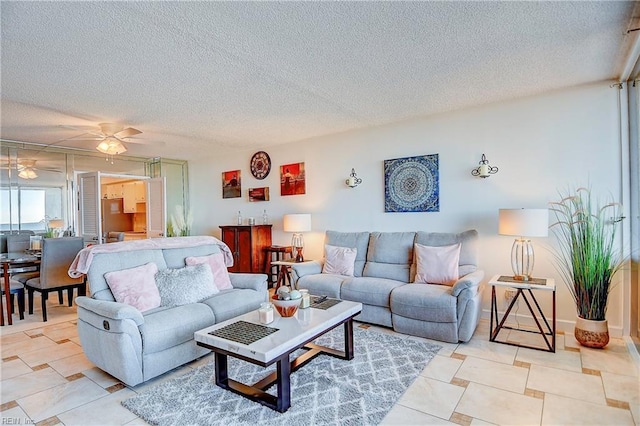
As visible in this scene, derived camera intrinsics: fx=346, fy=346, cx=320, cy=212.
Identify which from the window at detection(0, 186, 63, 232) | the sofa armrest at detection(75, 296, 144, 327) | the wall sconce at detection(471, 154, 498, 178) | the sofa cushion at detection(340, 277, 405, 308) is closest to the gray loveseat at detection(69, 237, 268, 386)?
the sofa armrest at detection(75, 296, 144, 327)

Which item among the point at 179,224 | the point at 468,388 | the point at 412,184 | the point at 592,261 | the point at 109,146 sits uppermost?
the point at 109,146

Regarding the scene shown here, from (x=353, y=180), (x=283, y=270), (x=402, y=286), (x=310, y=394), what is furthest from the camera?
(x=283, y=270)

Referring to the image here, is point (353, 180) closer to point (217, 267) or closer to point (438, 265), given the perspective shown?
point (438, 265)

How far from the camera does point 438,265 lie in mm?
3602

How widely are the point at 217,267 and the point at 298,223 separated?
59.3 inches

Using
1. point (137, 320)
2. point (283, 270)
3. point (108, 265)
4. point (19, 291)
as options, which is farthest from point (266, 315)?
point (19, 291)

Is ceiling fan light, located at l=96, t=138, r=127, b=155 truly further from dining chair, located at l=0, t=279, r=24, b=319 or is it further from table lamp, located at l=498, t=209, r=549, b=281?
table lamp, located at l=498, t=209, r=549, b=281

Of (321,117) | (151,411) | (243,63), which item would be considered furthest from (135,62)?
(151,411)

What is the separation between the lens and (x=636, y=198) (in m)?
3.07

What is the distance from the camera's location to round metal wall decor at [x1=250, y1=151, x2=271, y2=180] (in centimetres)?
581

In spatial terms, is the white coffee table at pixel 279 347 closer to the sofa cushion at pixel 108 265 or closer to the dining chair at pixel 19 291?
the sofa cushion at pixel 108 265

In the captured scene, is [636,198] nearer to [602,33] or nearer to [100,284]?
[602,33]

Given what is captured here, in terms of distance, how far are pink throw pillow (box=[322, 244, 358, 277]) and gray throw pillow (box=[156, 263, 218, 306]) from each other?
1480mm

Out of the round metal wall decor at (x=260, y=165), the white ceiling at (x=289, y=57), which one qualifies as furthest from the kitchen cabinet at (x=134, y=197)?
the white ceiling at (x=289, y=57)
